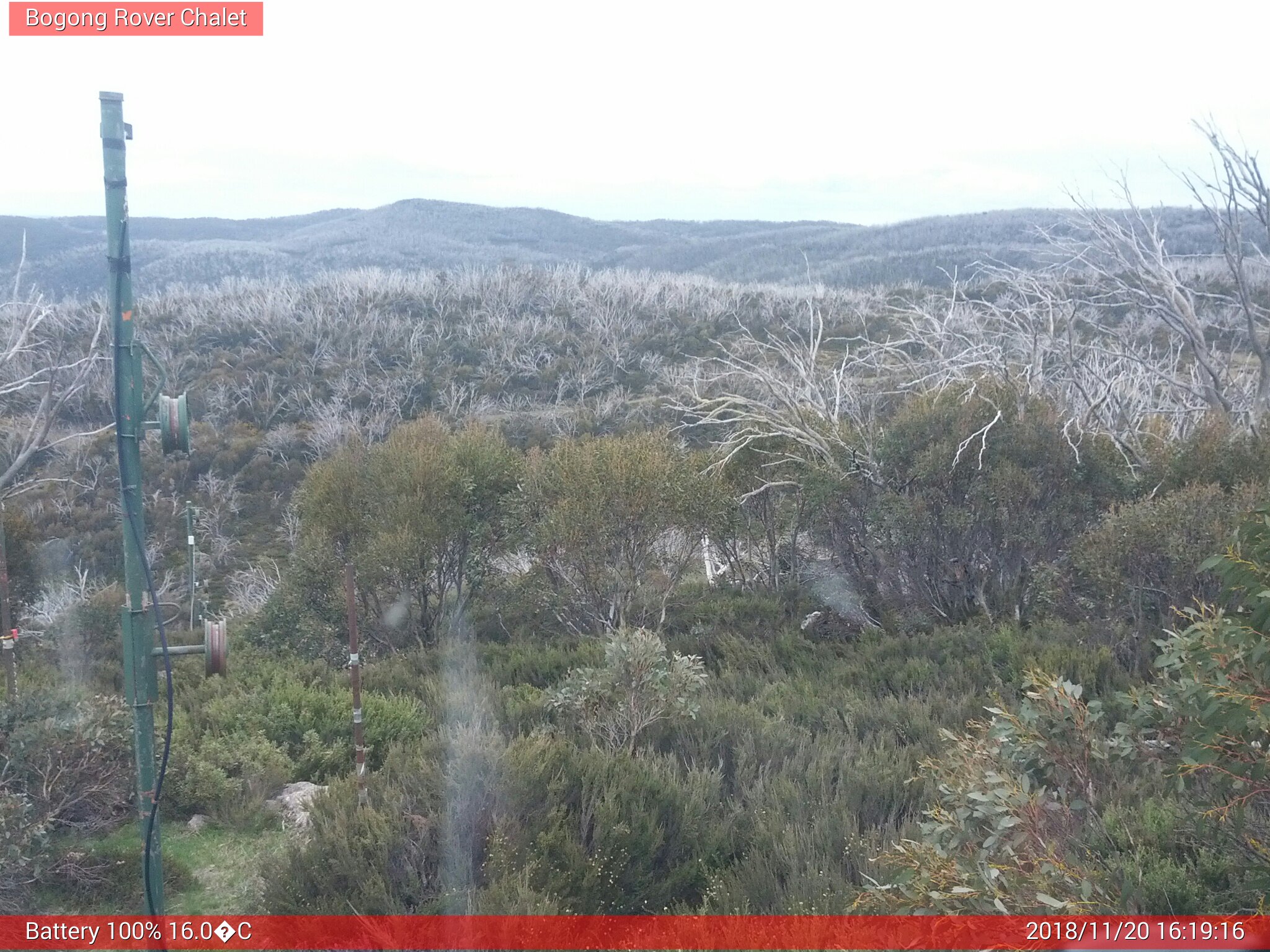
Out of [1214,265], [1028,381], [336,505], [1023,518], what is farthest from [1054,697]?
[1214,265]

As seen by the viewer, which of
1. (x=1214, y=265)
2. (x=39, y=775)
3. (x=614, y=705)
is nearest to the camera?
(x=39, y=775)

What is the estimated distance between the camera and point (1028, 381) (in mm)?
10812

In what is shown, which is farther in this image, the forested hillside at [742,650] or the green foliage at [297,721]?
the green foliage at [297,721]

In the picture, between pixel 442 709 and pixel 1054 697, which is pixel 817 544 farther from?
pixel 1054 697

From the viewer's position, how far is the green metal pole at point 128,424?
135 inches

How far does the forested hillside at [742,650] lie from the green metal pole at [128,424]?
1.22m

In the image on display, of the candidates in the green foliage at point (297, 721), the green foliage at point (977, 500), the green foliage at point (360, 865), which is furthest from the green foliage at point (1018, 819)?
the green foliage at point (977, 500)

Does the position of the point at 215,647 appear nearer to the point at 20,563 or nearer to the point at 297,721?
the point at 297,721

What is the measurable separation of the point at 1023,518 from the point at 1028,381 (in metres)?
1.67

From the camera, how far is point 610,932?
410 cm

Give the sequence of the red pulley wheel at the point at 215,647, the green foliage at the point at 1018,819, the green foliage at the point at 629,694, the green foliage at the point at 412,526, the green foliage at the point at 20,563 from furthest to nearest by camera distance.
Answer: the green foliage at the point at 20,563
the green foliage at the point at 412,526
the green foliage at the point at 629,694
the red pulley wheel at the point at 215,647
the green foliage at the point at 1018,819

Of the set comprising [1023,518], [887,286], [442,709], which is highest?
[887,286]

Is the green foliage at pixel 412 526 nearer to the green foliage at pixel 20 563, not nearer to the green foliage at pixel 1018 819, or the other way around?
the green foliage at pixel 20 563

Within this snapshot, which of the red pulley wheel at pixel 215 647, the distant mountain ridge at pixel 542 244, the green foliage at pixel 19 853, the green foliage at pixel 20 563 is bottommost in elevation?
the green foliage at pixel 20 563
